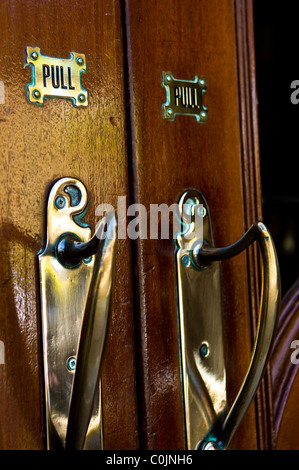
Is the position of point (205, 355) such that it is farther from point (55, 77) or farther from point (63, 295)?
point (55, 77)

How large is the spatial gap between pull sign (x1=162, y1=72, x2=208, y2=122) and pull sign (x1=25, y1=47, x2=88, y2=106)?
80 millimetres

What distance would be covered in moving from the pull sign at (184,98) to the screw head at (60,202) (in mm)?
124

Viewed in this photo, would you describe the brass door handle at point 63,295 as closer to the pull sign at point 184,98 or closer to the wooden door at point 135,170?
Result: the wooden door at point 135,170

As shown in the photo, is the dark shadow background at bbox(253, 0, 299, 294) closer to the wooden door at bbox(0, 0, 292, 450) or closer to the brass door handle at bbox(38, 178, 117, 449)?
the wooden door at bbox(0, 0, 292, 450)

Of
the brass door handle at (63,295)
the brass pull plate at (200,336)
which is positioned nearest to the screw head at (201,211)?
the brass pull plate at (200,336)

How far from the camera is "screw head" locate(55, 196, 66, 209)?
0.39m

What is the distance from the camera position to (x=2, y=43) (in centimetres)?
37

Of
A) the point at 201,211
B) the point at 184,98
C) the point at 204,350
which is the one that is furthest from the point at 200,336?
the point at 184,98

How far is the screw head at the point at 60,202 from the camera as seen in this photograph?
15.2 inches

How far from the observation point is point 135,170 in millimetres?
423

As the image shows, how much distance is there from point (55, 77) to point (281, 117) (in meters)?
0.37

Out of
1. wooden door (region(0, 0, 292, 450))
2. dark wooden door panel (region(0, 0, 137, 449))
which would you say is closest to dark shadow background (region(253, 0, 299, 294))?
wooden door (region(0, 0, 292, 450))

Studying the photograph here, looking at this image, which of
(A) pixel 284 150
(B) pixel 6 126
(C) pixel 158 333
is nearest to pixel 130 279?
(C) pixel 158 333

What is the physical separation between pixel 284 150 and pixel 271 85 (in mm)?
88
